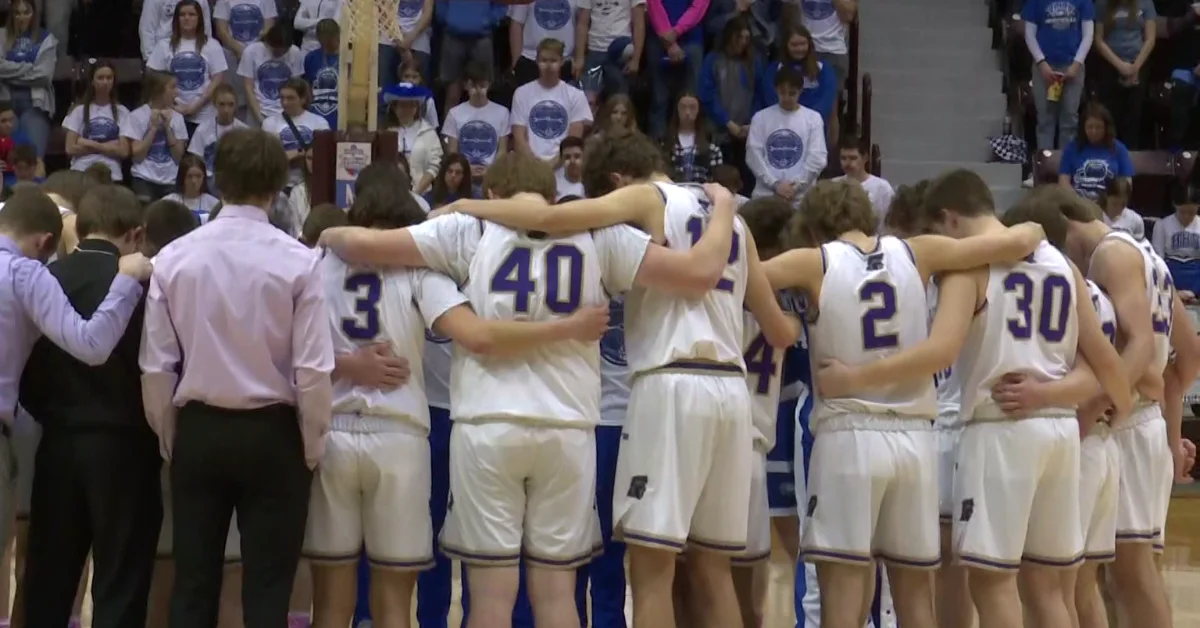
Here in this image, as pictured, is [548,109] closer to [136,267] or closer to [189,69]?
[189,69]

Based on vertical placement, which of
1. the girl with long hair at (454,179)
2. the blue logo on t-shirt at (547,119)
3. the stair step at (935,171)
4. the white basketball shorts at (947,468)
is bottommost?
the white basketball shorts at (947,468)

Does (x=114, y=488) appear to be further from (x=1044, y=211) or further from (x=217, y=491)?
(x=1044, y=211)

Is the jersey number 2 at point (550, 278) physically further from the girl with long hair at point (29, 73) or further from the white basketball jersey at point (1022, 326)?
the girl with long hair at point (29, 73)

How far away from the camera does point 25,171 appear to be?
11305 millimetres

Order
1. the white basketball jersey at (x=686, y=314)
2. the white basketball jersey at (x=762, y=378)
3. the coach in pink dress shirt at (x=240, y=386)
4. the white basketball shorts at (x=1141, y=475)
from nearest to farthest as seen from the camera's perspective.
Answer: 1. the coach in pink dress shirt at (x=240, y=386)
2. the white basketball jersey at (x=686, y=314)
3. the white basketball jersey at (x=762, y=378)
4. the white basketball shorts at (x=1141, y=475)

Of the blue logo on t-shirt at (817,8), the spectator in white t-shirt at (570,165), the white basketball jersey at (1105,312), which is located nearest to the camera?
the white basketball jersey at (1105,312)

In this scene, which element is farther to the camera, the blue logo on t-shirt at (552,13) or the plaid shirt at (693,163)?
the blue logo on t-shirt at (552,13)

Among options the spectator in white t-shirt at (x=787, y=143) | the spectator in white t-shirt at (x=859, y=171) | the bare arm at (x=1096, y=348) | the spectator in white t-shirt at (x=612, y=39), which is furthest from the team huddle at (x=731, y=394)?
the spectator in white t-shirt at (x=612, y=39)

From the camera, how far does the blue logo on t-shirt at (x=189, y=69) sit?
13070 millimetres

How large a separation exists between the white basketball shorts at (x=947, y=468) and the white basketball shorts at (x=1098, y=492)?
50 centimetres

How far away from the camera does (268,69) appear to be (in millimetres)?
13047

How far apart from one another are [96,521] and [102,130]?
8228 millimetres

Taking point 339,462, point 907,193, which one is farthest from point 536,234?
point 907,193

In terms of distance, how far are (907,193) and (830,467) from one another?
1378mm
